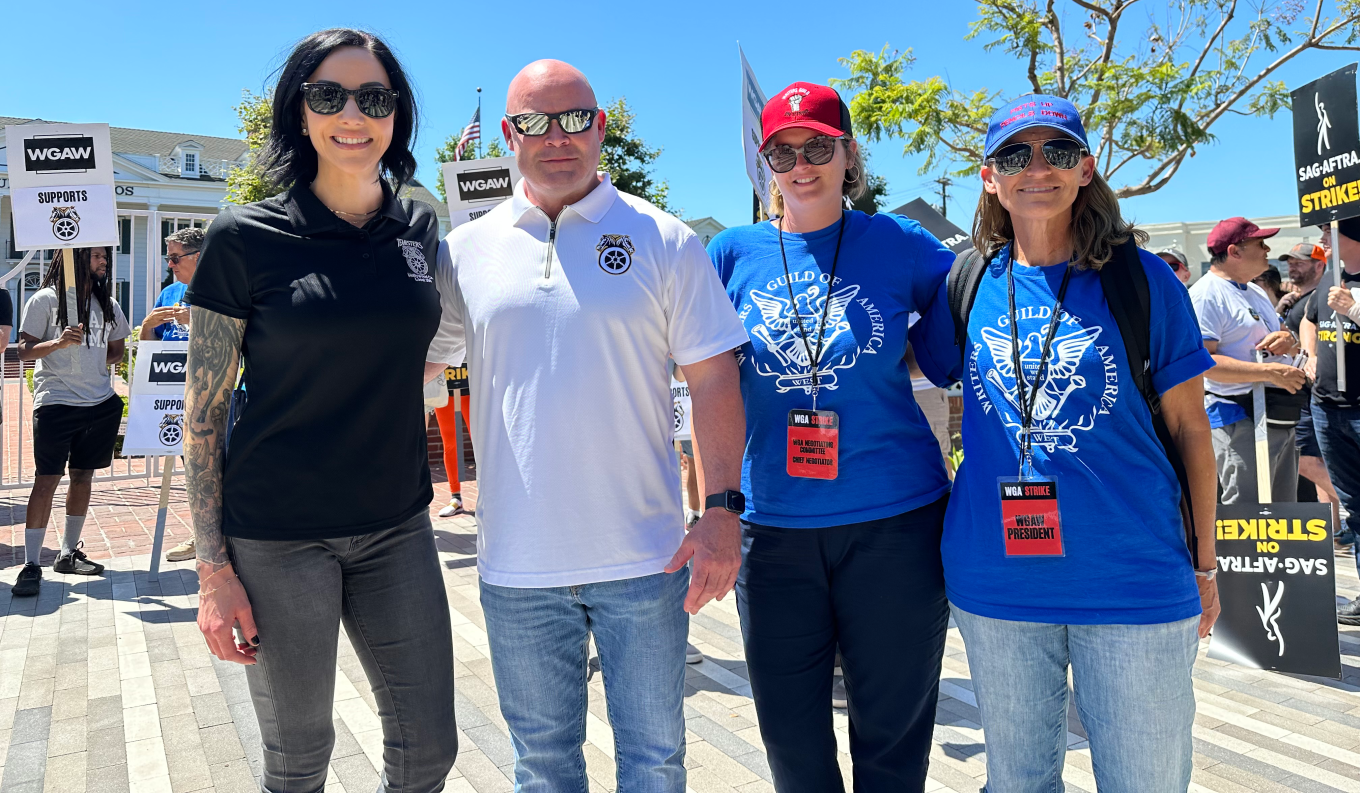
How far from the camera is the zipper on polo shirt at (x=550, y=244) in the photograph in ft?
6.36

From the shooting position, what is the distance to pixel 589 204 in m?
2.00

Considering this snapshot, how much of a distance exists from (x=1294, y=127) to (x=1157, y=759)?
4371mm

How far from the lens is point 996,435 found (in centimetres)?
195

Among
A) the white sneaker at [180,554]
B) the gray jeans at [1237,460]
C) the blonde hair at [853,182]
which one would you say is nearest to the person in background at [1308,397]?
the gray jeans at [1237,460]

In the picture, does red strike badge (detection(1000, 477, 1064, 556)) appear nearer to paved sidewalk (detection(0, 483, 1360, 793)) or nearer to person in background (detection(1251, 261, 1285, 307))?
paved sidewalk (detection(0, 483, 1360, 793))

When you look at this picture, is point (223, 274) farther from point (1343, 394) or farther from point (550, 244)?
point (1343, 394)

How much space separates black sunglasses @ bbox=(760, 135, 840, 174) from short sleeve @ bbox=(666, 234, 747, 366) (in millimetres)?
453

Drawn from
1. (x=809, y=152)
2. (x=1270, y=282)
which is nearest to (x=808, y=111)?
(x=809, y=152)

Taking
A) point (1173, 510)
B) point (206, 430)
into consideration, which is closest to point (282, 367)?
point (206, 430)

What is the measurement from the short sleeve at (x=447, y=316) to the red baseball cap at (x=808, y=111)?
2.90 ft

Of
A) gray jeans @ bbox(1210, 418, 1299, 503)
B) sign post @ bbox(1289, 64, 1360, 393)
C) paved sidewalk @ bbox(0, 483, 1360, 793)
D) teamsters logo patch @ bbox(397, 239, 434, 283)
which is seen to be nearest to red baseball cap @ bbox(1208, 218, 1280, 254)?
sign post @ bbox(1289, 64, 1360, 393)

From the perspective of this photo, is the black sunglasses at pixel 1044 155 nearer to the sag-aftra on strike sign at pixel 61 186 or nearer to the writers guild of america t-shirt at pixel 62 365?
the sag-aftra on strike sign at pixel 61 186

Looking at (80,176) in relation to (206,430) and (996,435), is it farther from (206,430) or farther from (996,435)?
(996,435)

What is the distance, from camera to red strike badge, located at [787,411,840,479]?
2133 millimetres
